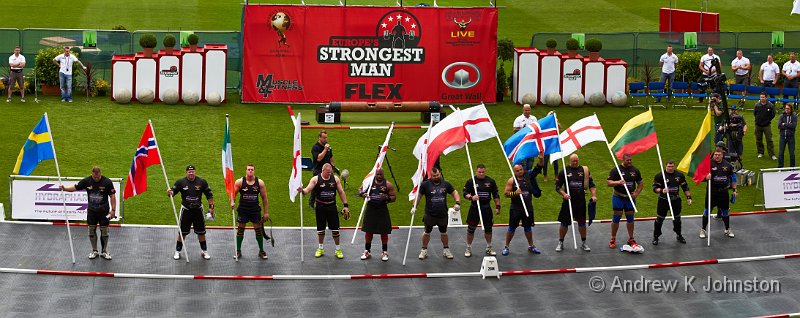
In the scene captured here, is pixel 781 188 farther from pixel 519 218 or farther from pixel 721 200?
pixel 519 218

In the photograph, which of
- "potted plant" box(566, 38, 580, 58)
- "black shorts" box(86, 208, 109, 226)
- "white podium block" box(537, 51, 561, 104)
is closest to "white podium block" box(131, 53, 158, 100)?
"white podium block" box(537, 51, 561, 104)

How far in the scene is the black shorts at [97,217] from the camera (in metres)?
24.5

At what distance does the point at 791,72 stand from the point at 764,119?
26.9 ft

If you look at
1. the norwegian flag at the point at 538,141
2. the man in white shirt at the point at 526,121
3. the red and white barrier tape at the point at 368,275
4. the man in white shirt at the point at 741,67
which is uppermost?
the man in white shirt at the point at 741,67

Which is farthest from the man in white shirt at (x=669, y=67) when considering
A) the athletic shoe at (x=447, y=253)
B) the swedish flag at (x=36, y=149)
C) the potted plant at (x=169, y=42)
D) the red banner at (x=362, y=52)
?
the swedish flag at (x=36, y=149)

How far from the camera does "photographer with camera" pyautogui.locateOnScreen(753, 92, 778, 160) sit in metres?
33.2

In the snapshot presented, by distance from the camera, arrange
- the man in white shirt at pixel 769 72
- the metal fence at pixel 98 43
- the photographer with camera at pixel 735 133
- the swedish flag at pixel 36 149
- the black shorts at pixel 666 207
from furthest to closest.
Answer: the metal fence at pixel 98 43
the man in white shirt at pixel 769 72
the photographer with camera at pixel 735 133
the black shorts at pixel 666 207
the swedish flag at pixel 36 149

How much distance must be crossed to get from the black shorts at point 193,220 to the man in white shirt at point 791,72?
22538 millimetres

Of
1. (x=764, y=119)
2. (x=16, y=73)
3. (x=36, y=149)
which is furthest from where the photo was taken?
(x=16, y=73)

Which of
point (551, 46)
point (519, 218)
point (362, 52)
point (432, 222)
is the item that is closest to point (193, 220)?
point (432, 222)

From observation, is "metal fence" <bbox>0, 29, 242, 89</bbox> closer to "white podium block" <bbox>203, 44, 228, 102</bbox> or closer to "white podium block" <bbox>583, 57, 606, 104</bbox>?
"white podium block" <bbox>203, 44, 228, 102</bbox>

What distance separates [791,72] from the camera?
40.8 meters

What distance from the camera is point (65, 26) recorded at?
183 ft

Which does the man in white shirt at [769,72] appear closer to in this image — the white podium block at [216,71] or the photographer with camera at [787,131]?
the photographer with camera at [787,131]
